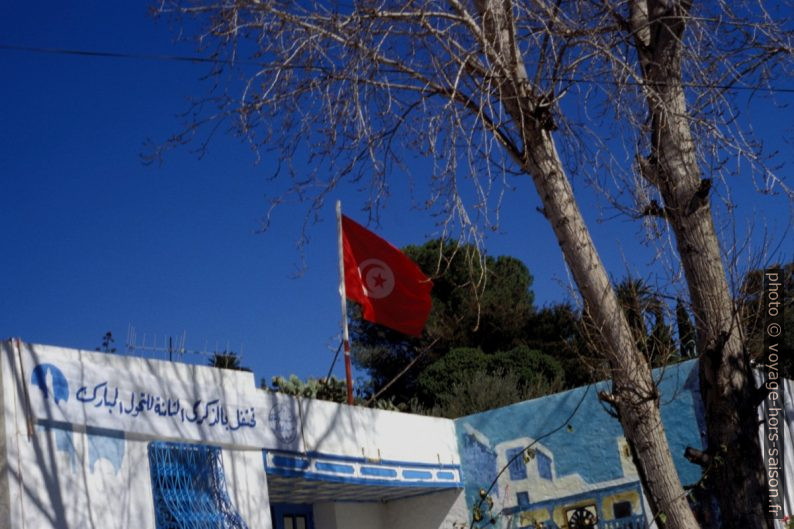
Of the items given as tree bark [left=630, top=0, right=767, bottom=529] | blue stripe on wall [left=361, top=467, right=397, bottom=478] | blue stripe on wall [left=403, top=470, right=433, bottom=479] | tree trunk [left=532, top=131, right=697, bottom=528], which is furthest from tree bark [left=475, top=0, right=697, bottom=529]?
blue stripe on wall [left=403, top=470, right=433, bottom=479]

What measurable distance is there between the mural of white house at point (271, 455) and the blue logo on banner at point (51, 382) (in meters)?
0.01

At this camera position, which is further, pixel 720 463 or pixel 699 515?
pixel 699 515

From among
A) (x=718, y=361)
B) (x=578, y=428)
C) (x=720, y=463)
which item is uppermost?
(x=578, y=428)

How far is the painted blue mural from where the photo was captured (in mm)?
12688

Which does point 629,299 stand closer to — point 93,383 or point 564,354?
point 93,383

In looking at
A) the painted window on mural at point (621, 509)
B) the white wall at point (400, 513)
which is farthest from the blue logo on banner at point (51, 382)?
the painted window on mural at point (621, 509)

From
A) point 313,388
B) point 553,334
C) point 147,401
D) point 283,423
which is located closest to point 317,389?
point 313,388

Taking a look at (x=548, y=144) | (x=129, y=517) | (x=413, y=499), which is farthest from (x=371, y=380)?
(x=548, y=144)

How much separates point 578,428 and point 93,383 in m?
6.92

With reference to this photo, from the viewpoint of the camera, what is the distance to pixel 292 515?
13773 millimetres

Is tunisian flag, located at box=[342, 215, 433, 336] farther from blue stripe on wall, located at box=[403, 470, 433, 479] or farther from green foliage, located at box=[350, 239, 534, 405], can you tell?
green foliage, located at box=[350, 239, 534, 405]

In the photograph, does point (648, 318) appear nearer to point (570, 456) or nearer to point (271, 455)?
point (271, 455)

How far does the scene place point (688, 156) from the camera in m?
6.15

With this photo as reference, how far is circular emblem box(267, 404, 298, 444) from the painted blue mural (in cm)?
292
